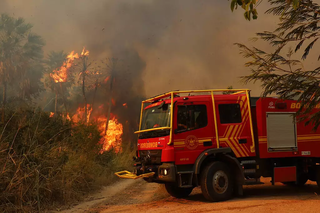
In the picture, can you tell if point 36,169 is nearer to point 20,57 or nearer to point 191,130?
point 191,130

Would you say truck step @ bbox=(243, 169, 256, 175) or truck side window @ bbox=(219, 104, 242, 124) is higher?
truck side window @ bbox=(219, 104, 242, 124)

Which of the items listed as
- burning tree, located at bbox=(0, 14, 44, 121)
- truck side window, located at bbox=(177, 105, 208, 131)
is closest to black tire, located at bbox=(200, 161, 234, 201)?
truck side window, located at bbox=(177, 105, 208, 131)

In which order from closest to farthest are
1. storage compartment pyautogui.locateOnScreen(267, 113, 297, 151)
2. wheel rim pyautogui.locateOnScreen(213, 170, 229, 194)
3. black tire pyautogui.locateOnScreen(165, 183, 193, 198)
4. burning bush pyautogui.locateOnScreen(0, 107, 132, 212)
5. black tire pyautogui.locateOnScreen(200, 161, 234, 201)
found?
burning bush pyautogui.locateOnScreen(0, 107, 132, 212), black tire pyautogui.locateOnScreen(200, 161, 234, 201), wheel rim pyautogui.locateOnScreen(213, 170, 229, 194), storage compartment pyautogui.locateOnScreen(267, 113, 297, 151), black tire pyautogui.locateOnScreen(165, 183, 193, 198)

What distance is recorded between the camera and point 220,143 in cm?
828

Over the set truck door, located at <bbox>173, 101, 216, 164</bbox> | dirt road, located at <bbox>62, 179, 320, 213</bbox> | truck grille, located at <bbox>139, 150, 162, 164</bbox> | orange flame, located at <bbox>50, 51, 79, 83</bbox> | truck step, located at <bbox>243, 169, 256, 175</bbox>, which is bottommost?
dirt road, located at <bbox>62, 179, 320, 213</bbox>

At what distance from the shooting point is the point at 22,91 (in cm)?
3741

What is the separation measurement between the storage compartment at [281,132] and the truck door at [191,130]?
67.3 inches

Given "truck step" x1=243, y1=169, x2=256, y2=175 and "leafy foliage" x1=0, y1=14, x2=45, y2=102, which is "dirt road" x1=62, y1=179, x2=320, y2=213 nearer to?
"truck step" x1=243, y1=169, x2=256, y2=175

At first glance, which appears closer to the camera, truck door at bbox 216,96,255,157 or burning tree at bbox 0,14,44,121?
truck door at bbox 216,96,255,157

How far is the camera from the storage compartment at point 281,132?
28.6ft

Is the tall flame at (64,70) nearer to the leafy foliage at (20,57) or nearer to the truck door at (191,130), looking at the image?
the leafy foliage at (20,57)

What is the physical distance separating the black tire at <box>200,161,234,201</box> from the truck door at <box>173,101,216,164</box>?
1.58 ft

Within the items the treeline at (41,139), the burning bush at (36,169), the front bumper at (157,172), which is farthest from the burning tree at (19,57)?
the front bumper at (157,172)

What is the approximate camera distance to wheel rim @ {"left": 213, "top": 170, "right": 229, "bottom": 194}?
8.05m
